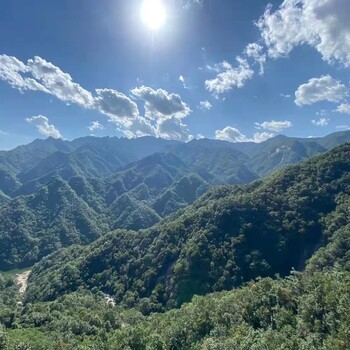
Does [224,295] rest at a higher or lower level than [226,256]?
lower

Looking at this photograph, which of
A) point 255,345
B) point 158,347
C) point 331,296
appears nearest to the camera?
point 255,345

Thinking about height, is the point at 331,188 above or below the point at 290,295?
above

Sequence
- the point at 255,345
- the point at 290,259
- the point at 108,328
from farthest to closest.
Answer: the point at 290,259
the point at 108,328
the point at 255,345

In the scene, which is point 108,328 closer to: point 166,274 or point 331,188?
point 166,274

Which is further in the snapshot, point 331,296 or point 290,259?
point 290,259

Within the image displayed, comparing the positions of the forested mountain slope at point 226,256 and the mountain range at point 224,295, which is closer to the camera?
the mountain range at point 224,295

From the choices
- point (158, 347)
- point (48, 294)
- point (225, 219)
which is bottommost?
point (48, 294)

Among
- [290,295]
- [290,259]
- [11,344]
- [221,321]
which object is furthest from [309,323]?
[290,259]

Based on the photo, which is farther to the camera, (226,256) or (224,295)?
(226,256)

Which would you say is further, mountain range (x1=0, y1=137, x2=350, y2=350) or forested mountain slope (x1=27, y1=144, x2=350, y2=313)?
forested mountain slope (x1=27, y1=144, x2=350, y2=313)

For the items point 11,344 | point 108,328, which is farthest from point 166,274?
point 11,344
